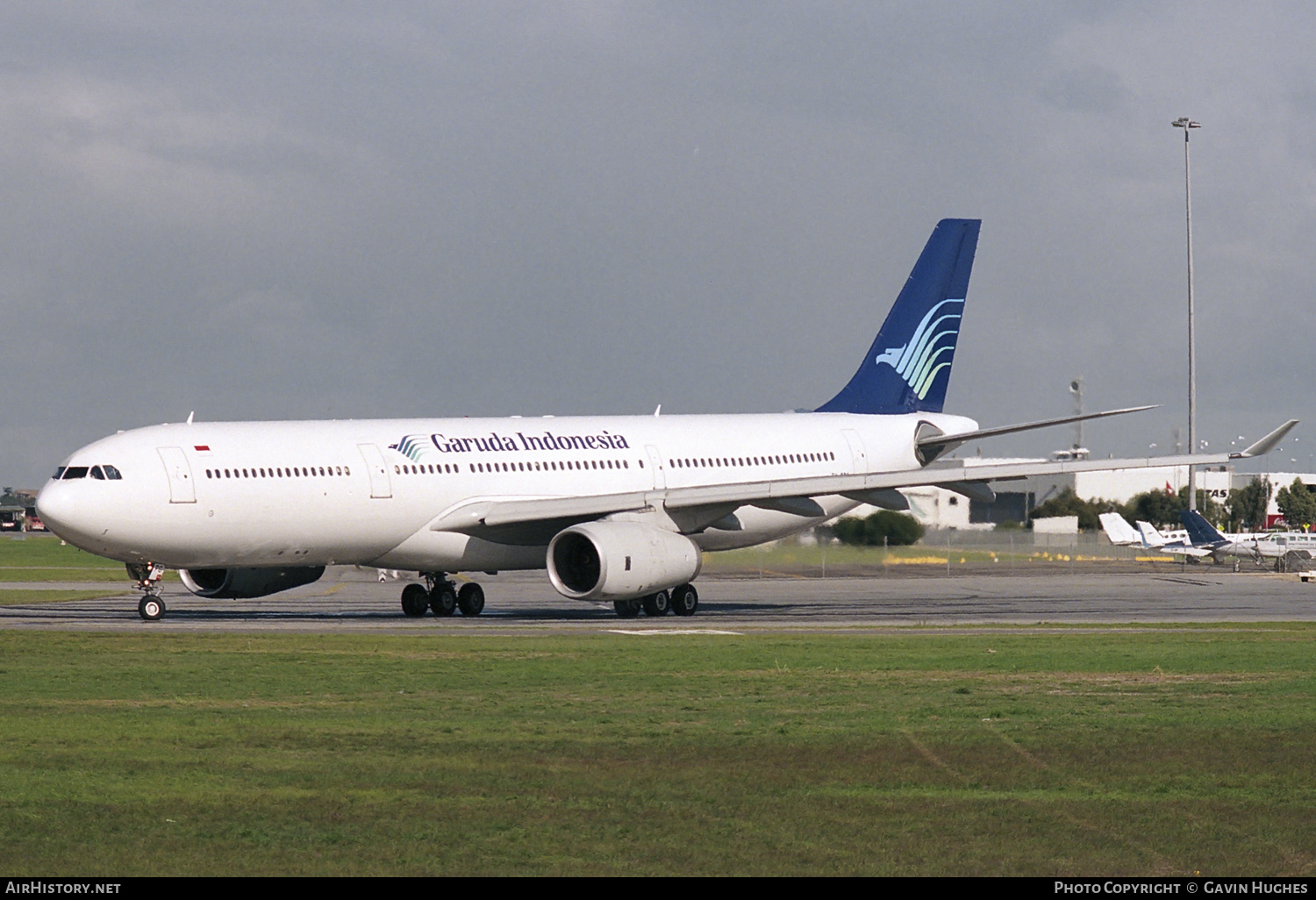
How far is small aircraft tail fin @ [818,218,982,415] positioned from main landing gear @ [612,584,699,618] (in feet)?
35.1

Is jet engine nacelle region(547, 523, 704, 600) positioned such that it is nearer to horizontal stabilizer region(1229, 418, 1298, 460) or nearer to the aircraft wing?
the aircraft wing

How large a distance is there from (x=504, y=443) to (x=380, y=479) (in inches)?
141

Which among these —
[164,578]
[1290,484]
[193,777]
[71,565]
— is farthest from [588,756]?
[1290,484]

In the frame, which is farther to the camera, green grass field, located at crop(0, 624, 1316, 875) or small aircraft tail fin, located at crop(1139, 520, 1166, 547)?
small aircraft tail fin, located at crop(1139, 520, 1166, 547)

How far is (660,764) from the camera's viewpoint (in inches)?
538

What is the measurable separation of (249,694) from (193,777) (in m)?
5.96

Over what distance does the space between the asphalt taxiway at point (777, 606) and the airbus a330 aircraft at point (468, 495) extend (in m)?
1.19

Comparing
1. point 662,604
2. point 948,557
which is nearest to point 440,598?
point 662,604

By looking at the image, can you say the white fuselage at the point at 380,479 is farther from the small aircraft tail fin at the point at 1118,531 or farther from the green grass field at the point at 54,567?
the small aircraft tail fin at the point at 1118,531

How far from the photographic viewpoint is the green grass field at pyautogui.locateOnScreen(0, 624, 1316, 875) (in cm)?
1020

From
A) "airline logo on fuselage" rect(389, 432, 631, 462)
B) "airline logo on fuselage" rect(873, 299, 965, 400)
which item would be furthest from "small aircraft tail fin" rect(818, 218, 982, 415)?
"airline logo on fuselage" rect(389, 432, 631, 462)

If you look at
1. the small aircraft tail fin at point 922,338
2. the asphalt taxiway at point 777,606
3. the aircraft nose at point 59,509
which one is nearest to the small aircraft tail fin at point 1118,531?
the asphalt taxiway at point 777,606

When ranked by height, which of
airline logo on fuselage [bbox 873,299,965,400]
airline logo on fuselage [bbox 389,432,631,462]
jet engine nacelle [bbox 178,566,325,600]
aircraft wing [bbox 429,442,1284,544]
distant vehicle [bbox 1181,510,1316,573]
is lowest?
jet engine nacelle [bbox 178,566,325,600]

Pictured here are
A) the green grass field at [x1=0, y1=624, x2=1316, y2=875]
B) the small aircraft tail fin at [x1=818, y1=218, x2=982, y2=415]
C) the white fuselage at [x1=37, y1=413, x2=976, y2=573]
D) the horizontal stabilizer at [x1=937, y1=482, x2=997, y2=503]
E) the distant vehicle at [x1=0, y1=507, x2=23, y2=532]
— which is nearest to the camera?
the green grass field at [x1=0, y1=624, x2=1316, y2=875]
